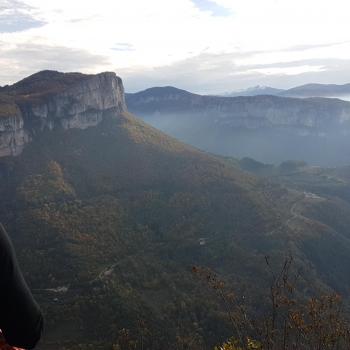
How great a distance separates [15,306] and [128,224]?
74751 millimetres

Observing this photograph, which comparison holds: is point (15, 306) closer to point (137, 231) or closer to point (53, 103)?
point (137, 231)

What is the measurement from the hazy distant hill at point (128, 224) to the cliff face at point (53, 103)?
0.29 m

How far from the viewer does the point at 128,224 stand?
7869cm

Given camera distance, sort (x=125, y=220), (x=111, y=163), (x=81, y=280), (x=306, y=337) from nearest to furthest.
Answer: (x=306, y=337), (x=81, y=280), (x=125, y=220), (x=111, y=163)

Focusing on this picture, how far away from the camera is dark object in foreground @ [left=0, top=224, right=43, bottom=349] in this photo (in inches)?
171

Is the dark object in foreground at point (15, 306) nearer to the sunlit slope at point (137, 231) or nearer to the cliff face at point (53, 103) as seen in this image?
the sunlit slope at point (137, 231)

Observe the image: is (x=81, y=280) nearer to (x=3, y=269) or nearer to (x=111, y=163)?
(x=111, y=163)

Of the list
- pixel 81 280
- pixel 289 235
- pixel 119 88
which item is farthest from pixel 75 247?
pixel 119 88

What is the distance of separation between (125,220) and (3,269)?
7554cm

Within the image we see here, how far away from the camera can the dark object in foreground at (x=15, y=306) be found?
4.34 m

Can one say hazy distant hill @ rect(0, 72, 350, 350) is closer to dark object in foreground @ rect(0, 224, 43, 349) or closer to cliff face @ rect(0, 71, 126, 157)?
cliff face @ rect(0, 71, 126, 157)

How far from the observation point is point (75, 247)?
6525 centimetres

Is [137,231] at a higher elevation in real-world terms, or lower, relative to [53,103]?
lower

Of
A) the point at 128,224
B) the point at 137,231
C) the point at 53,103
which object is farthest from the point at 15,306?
the point at 53,103
